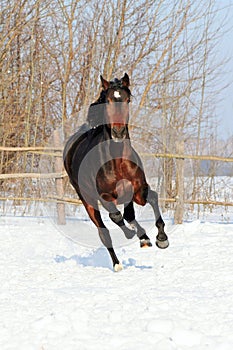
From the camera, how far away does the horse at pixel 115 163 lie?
434 centimetres

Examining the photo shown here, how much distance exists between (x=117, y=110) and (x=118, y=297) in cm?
154

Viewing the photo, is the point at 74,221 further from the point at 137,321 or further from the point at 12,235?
the point at 137,321

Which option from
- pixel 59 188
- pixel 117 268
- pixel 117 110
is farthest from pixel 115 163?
pixel 59 188

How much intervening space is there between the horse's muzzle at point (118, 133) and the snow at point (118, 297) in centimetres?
127

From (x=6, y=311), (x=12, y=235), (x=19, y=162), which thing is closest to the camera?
(x=6, y=311)

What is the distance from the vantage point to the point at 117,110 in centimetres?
431

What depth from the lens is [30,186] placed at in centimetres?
1130

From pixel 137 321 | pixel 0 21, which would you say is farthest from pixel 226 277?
pixel 0 21

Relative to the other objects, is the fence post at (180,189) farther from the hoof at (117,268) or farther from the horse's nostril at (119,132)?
the horse's nostril at (119,132)

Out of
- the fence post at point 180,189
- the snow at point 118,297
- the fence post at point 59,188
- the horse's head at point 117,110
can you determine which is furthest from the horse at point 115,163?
the fence post at point 59,188

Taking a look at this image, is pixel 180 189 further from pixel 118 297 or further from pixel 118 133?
pixel 118 297

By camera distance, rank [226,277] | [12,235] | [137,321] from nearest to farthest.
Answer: [137,321]
[226,277]
[12,235]

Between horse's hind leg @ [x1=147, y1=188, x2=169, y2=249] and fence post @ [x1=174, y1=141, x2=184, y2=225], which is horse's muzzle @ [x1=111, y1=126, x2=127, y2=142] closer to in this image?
horse's hind leg @ [x1=147, y1=188, x2=169, y2=249]

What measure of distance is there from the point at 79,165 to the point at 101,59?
7592 mm
